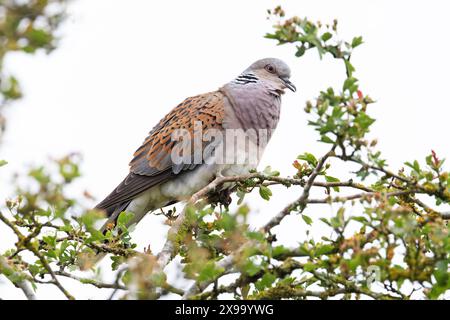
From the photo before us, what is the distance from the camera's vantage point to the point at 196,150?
571cm

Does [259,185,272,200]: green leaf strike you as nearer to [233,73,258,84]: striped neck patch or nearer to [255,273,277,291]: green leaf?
[255,273,277,291]: green leaf

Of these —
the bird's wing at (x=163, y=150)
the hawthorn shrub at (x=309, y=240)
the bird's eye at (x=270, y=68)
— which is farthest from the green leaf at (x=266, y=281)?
the bird's eye at (x=270, y=68)

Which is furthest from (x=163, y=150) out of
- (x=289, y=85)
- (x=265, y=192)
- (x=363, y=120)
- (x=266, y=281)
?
(x=363, y=120)

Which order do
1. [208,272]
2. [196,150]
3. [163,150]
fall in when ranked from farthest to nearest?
[163,150], [196,150], [208,272]

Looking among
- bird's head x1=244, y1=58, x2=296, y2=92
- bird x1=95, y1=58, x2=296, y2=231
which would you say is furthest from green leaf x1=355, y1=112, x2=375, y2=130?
bird's head x1=244, y1=58, x2=296, y2=92

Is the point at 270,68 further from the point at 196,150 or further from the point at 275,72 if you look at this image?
the point at 196,150

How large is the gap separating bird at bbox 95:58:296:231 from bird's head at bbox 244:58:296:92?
0.25 m

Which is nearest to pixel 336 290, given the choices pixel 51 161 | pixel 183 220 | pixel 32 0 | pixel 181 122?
pixel 183 220

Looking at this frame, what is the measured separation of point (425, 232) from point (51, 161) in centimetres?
156

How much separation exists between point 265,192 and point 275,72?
225cm

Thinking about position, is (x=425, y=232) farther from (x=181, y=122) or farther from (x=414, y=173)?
(x=181, y=122)

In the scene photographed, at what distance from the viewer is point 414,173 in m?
3.28

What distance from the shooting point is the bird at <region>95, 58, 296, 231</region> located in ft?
18.5

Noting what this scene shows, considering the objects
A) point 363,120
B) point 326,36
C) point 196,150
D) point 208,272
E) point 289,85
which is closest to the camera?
point 208,272
